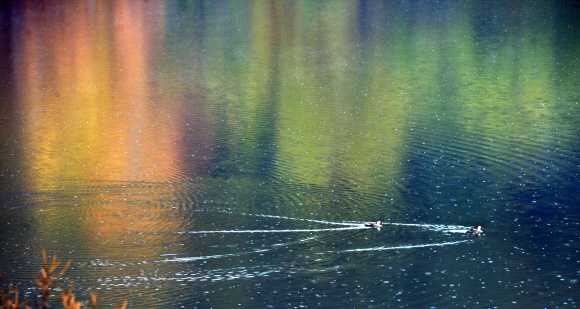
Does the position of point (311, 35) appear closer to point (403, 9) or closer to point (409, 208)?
point (403, 9)

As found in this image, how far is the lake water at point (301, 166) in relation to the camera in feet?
32.2

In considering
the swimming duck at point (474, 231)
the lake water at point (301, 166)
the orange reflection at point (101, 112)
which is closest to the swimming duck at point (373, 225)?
the lake water at point (301, 166)

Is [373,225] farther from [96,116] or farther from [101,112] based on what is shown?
[101,112]

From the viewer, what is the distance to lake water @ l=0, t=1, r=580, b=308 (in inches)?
387

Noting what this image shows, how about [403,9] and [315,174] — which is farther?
[403,9]

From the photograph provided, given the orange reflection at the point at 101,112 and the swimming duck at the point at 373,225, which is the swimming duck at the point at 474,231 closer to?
the swimming duck at the point at 373,225

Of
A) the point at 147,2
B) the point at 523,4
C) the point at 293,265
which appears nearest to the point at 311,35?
the point at 523,4

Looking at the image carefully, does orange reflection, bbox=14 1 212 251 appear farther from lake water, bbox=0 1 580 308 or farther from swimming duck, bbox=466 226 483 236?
swimming duck, bbox=466 226 483 236

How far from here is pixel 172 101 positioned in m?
21.2

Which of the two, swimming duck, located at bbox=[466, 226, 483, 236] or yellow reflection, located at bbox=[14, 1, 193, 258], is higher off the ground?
yellow reflection, located at bbox=[14, 1, 193, 258]

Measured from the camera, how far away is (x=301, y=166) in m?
15.0

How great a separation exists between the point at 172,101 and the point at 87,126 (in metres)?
3.16

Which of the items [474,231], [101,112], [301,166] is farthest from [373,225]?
[101,112]

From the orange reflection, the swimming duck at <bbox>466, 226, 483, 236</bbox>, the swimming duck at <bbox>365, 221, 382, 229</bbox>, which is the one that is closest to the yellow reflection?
the orange reflection
